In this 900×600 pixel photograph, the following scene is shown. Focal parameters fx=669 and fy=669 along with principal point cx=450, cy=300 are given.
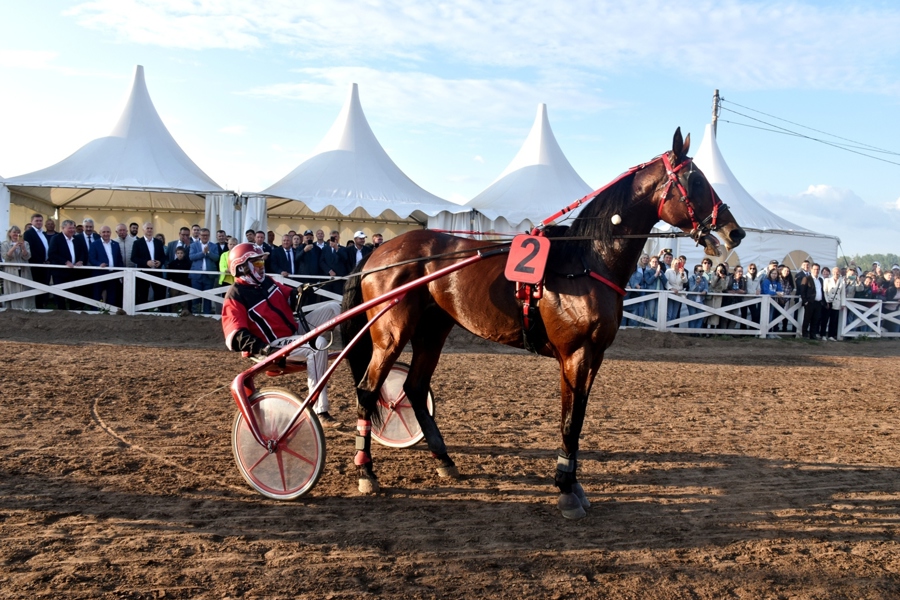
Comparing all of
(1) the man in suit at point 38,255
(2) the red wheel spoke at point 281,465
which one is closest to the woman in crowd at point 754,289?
(2) the red wheel spoke at point 281,465

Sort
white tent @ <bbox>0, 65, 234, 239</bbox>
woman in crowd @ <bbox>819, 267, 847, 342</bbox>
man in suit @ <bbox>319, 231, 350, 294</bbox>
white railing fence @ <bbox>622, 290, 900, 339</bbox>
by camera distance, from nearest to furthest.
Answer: man in suit @ <bbox>319, 231, 350, 294</bbox>
white railing fence @ <bbox>622, 290, 900, 339</bbox>
white tent @ <bbox>0, 65, 234, 239</bbox>
woman in crowd @ <bbox>819, 267, 847, 342</bbox>

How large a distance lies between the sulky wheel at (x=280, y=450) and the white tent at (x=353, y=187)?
36.2 feet

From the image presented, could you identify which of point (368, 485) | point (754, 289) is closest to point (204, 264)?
point (368, 485)

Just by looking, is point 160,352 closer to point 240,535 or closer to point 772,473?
point 240,535

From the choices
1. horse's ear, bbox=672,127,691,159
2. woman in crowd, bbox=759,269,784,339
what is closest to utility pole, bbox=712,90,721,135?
woman in crowd, bbox=759,269,784,339

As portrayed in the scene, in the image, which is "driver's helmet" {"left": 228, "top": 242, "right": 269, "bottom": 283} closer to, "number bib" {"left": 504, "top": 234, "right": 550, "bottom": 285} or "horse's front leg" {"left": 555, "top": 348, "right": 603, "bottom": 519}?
"number bib" {"left": 504, "top": 234, "right": 550, "bottom": 285}

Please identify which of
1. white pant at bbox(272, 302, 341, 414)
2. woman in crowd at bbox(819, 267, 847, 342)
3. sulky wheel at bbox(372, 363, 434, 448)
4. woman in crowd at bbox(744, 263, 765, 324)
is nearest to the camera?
white pant at bbox(272, 302, 341, 414)

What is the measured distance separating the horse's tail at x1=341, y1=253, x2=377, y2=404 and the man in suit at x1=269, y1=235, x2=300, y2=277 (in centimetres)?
765

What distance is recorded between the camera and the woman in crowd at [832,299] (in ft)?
50.7

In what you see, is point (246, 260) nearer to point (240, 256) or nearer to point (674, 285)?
point (240, 256)

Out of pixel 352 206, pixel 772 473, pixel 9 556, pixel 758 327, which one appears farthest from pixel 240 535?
pixel 758 327

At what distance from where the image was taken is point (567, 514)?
4.05 m

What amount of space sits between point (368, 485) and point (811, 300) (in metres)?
13.9

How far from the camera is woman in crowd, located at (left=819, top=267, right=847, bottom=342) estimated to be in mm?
15445
